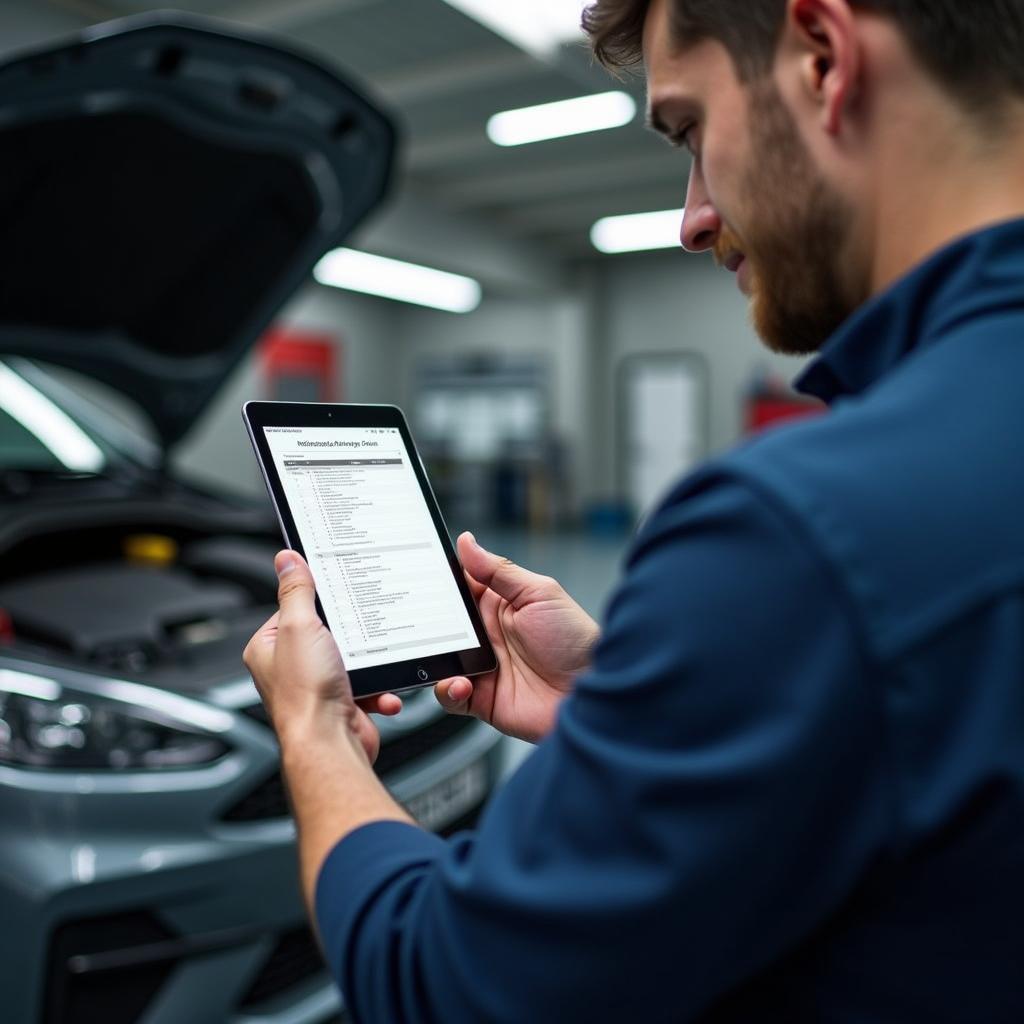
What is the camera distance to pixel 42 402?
2740 millimetres

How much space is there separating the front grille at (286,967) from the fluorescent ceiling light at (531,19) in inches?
195

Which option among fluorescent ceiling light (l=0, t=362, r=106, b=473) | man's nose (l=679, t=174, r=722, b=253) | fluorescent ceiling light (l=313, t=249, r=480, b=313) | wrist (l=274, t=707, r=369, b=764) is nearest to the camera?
wrist (l=274, t=707, r=369, b=764)

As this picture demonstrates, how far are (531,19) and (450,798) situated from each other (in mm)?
5002

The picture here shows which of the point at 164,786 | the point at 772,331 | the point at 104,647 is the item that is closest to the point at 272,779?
the point at 164,786

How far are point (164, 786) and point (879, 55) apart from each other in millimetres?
1365

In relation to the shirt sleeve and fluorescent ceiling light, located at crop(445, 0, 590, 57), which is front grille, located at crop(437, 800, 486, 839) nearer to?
the shirt sleeve

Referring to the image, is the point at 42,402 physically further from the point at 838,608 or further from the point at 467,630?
the point at 838,608

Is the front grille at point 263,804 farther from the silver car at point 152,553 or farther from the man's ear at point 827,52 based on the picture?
the man's ear at point 827,52

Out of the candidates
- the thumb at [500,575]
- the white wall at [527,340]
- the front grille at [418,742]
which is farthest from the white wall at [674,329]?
the thumb at [500,575]

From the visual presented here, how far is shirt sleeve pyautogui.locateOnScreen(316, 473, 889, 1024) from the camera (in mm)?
471

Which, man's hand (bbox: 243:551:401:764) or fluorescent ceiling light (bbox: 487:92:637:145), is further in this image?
fluorescent ceiling light (bbox: 487:92:637:145)

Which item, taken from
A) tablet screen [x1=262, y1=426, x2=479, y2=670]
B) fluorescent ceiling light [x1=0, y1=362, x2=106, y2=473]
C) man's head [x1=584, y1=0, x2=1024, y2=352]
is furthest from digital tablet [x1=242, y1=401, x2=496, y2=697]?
fluorescent ceiling light [x1=0, y1=362, x2=106, y2=473]

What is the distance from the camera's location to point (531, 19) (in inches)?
222

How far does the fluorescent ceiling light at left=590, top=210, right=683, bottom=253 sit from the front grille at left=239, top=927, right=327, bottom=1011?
9384 millimetres
